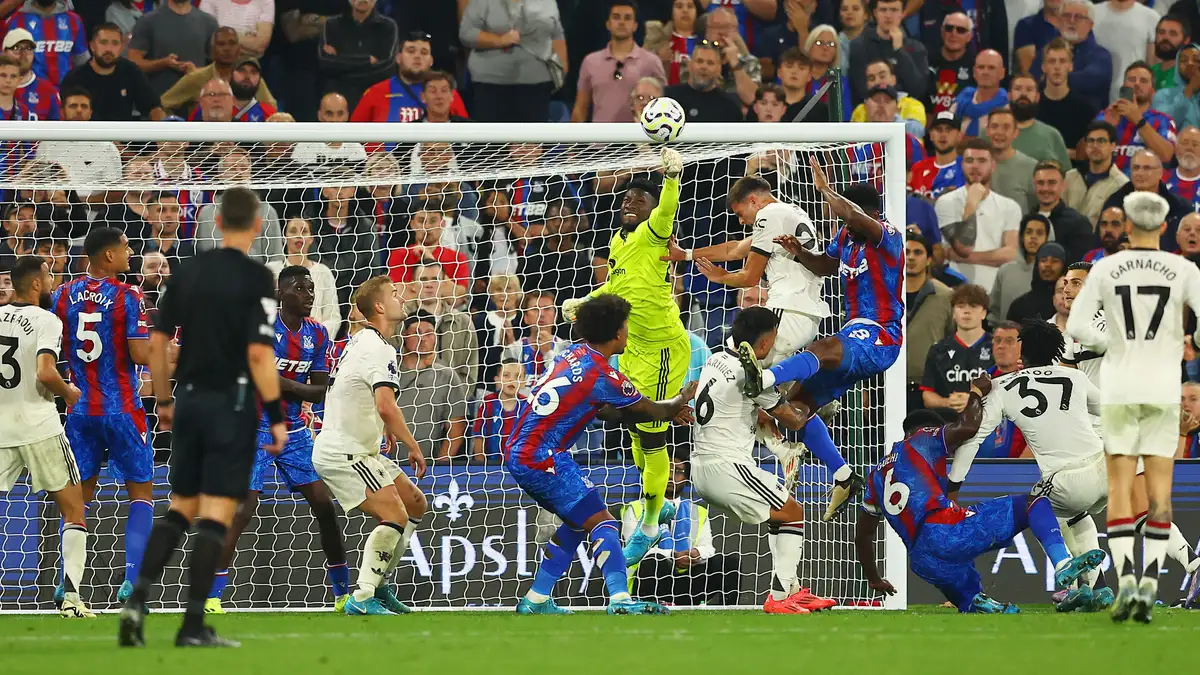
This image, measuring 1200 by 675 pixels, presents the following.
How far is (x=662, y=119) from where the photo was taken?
1102 cm

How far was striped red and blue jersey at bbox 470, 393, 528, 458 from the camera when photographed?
12.9m

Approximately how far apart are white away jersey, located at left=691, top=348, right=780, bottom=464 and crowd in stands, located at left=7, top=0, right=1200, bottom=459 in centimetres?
221

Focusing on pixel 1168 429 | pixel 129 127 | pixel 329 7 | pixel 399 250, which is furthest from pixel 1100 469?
pixel 329 7

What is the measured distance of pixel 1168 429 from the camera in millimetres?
8820

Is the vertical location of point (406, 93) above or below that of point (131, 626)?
above

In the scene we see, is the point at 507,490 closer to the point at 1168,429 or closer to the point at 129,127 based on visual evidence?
the point at 129,127

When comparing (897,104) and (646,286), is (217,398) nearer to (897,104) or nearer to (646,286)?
(646,286)

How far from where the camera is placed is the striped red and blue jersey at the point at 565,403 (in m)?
9.84

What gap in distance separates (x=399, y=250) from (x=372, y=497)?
123 inches

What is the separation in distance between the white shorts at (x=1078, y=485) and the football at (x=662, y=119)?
3343 mm

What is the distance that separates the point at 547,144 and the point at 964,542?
14.1 feet

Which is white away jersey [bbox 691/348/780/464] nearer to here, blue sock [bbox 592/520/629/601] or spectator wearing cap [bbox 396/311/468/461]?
blue sock [bbox 592/520/629/601]

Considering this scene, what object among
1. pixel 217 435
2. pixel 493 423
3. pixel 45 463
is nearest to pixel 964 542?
pixel 493 423

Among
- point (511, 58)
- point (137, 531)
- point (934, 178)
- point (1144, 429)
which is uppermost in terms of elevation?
point (511, 58)
